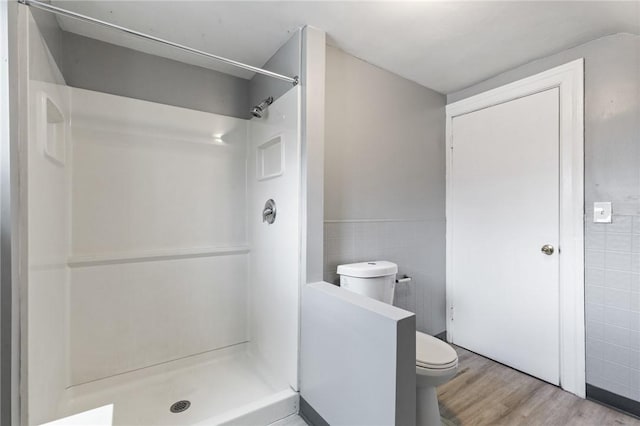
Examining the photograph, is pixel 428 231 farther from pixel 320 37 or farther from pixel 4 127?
pixel 4 127

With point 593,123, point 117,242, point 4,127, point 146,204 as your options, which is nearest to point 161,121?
point 146,204

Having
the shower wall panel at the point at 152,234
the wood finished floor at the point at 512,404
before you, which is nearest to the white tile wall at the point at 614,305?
the wood finished floor at the point at 512,404

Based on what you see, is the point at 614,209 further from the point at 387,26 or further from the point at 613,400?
the point at 387,26

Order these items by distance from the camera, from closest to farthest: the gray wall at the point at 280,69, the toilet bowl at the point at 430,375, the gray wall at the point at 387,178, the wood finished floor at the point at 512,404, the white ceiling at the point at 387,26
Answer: the toilet bowl at the point at 430,375 < the white ceiling at the point at 387,26 < the wood finished floor at the point at 512,404 < the gray wall at the point at 280,69 < the gray wall at the point at 387,178

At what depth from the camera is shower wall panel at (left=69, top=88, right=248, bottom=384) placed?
1712 millimetres

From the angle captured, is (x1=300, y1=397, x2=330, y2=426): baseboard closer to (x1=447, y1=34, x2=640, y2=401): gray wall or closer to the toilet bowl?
the toilet bowl

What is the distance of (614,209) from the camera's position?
1633 millimetres

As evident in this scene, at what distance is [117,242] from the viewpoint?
180 cm

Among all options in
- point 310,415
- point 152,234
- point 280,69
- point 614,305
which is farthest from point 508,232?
point 152,234

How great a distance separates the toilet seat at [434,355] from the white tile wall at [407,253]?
60 centimetres

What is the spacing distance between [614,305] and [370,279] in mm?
1399

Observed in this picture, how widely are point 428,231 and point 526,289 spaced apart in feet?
2.50

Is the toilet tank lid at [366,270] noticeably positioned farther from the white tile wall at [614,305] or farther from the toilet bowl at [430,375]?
the white tile wall at [614,305]

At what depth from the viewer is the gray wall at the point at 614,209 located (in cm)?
158
